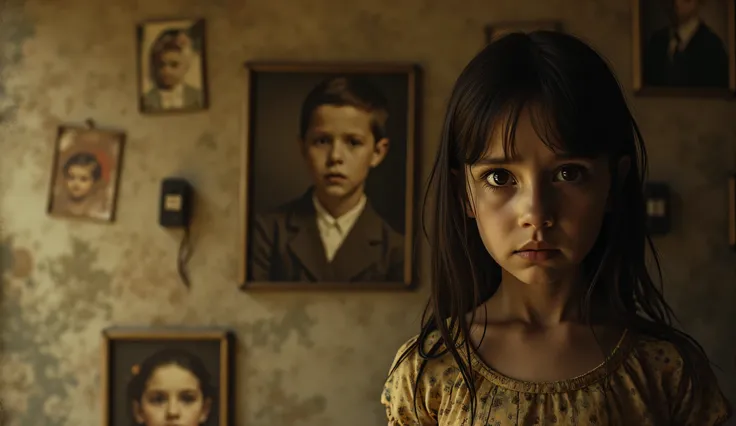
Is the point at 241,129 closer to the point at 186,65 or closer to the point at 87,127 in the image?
the point at 186,65

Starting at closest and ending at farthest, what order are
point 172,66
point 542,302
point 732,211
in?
point 542,302
point 732,211
point 172,66

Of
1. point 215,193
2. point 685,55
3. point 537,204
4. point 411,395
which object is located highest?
point 685,55

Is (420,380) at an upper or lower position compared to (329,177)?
lower

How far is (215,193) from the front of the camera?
6.58 feet

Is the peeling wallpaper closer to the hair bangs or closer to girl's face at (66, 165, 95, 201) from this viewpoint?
girl's face at (66, 165, 95, 201)

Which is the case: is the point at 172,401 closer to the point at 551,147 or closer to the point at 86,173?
the point at 86,173

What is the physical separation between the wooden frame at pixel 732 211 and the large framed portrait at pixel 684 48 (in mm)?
234

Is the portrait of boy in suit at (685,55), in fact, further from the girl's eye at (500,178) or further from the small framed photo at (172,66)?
the girl's eye at (500,178)

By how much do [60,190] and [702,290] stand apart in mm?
1727

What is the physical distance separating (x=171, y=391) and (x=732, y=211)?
5.07 feet

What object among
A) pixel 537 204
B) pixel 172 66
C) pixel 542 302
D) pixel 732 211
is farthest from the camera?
pixel 172 66

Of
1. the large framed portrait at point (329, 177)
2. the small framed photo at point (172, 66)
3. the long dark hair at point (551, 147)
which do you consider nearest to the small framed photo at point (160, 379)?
the large framed portrait at point (329, 177)

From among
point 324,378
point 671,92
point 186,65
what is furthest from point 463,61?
point 324,378

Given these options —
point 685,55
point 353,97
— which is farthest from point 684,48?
point 353,97
